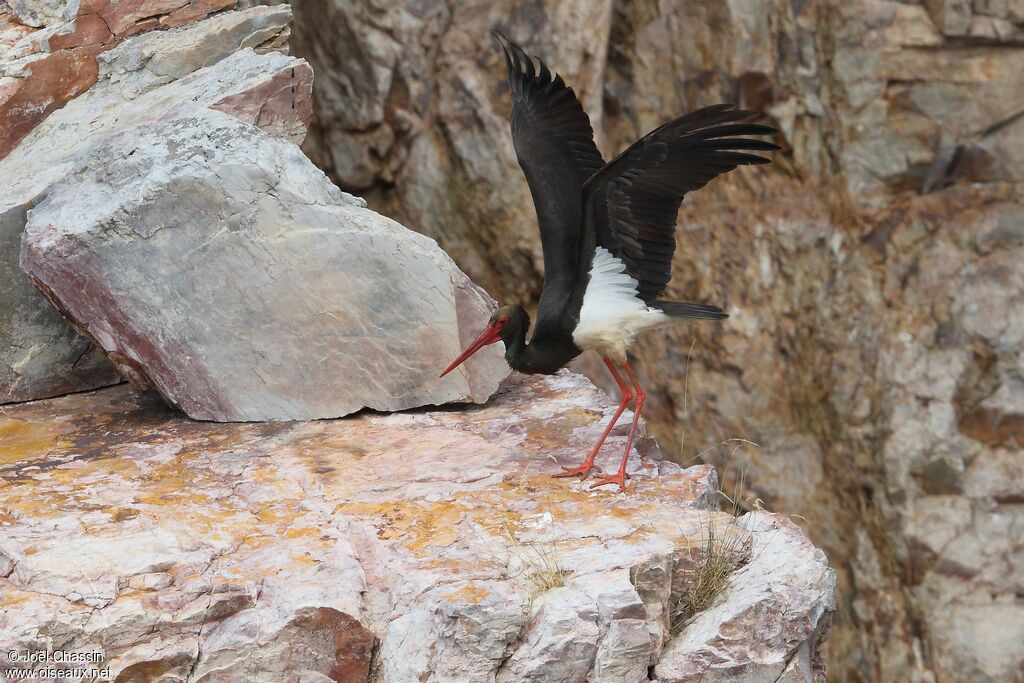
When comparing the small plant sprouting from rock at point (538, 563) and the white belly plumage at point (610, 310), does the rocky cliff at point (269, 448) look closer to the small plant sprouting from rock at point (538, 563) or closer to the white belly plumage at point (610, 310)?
the small plant sprouting from rock at point (538, 563)

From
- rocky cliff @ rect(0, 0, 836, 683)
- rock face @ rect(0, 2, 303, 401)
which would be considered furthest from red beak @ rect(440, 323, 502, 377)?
rock face @ rect(0, 2, 303, 401)

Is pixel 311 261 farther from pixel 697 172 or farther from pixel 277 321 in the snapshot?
pixel 697 172

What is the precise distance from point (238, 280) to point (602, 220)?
1.41 m

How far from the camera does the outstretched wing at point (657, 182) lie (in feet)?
11.1

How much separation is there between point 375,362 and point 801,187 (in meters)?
3.79

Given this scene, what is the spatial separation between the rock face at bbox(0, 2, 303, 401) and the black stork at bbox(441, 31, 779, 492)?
3.69 ft

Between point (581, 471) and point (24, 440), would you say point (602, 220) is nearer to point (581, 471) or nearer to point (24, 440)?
point (581, 471)

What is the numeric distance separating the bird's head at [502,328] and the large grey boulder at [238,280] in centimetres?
37

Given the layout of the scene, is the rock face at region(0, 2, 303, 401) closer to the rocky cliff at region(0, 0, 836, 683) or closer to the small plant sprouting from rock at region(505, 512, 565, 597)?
the rocky cliff at region(0, 0, 836, 683)

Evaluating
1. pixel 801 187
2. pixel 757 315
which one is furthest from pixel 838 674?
pixel 801 187

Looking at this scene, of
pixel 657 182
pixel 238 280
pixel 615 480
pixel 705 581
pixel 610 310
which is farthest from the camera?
pixel 238 280

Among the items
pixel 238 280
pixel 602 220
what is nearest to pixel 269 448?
pixel 238 280

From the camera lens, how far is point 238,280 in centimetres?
428

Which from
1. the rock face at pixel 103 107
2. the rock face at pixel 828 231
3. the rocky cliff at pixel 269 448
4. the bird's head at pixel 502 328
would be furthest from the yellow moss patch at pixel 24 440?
the rock face at pixel 828 231
